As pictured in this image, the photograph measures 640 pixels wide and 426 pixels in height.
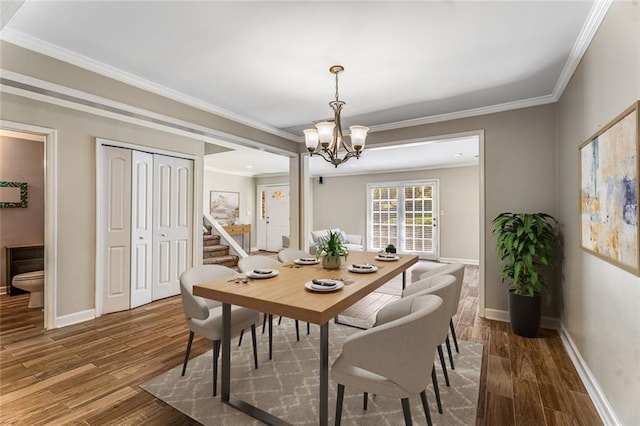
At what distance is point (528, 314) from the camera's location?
9.84ft

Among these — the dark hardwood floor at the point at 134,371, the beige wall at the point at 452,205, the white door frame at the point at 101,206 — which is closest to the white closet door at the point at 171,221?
the white door frame at the point at 101,206

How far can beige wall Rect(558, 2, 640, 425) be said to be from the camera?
1.51 meters

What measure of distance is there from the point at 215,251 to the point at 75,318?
259cm

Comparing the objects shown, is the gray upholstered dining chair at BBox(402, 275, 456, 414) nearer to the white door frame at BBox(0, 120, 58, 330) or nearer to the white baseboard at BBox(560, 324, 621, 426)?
the white baseboard at BBox(560, 324, 621, 426)

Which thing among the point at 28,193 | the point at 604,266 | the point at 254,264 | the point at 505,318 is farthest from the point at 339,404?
the point at 28,193

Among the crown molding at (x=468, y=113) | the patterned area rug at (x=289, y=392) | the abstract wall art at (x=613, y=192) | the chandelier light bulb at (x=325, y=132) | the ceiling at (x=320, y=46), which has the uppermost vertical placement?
the ceiling at (x=320, y=46)

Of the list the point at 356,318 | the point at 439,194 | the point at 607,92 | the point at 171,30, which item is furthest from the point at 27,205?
the point at 439,194

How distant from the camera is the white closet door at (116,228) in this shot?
12.0ft

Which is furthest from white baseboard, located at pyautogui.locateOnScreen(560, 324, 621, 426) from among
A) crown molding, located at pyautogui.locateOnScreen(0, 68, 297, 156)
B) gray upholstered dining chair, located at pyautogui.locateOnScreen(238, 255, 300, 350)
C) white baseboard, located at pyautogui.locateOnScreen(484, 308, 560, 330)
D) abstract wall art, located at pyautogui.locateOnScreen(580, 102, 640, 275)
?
crown molding, located at pyautogui.locateOnScreen(0, 68, 297, 156)

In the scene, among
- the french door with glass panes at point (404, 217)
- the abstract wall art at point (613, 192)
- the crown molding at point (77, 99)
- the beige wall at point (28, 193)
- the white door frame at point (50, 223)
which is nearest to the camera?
the abstract wall art at point (613, 192)

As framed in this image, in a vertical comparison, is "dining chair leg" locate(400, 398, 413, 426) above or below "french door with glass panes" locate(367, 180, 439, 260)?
below

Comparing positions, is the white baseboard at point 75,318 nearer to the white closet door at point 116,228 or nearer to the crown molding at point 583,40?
the white closet door at point 116,228

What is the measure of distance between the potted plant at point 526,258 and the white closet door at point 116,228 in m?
4.41

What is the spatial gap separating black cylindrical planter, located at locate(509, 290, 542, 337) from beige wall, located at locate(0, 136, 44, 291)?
21.5 ft
